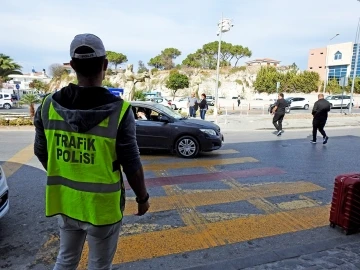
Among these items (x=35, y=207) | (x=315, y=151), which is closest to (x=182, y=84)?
(x=315, y=151)

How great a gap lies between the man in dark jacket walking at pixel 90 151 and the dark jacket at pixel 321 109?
31.7 feet

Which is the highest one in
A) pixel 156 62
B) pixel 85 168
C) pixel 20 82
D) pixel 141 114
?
pixel 156 62

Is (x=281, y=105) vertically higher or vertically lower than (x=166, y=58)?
lower

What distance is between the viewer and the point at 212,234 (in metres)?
3.61

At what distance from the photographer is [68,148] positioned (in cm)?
172

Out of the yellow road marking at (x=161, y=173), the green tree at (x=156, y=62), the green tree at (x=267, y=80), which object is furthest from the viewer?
the green tree at (x=156, y=62)

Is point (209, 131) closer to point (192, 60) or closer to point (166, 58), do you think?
point (192, 60)

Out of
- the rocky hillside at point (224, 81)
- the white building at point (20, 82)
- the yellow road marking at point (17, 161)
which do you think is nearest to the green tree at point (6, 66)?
the white building at point (20, 82)

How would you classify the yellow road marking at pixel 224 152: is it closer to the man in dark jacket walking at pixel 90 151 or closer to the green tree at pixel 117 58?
the man in dark jacket walking at pixel 90 151

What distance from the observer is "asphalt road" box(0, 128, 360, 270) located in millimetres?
3186

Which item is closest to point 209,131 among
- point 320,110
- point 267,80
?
point 320,110

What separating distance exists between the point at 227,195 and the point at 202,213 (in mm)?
900

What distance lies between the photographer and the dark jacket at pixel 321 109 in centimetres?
993

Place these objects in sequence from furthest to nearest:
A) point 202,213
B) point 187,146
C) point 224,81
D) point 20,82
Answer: point 20,82 → point 224,81 → point 187,146 → point 202,213
